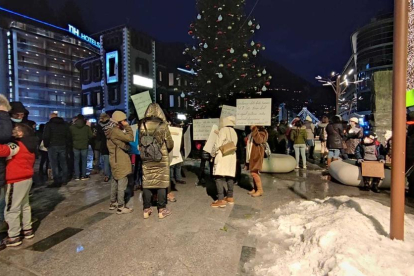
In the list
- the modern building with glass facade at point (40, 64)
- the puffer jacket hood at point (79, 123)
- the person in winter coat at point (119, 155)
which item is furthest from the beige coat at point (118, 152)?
the modern building with glass facade at point (40, 64)

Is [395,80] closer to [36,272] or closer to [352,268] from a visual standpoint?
Result: [352,268]

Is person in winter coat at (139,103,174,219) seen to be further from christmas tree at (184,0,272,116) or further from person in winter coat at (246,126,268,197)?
christmas tree at (184,0,272,116)

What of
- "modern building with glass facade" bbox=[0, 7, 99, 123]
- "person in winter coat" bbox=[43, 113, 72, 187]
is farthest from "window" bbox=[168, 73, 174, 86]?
"person in winter coat" bbox=[43, 113, 72, 187]

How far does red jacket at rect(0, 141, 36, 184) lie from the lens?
365 cm

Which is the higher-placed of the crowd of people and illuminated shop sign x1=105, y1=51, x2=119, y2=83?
illuminated shop sign x1=105, y1=51, x2=119, y2=83

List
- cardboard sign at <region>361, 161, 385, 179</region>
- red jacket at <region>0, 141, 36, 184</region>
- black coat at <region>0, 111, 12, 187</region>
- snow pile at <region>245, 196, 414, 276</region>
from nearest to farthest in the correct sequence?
1. snow pile at <region>245, 196, 414, 276</region>
2. black coat at <region>0, 111, 12, 187</region>
3. red jacket at <region>0, 141, 36, 184</region>
4. cardboard sign at <region>361, 161, 385, 179</region>


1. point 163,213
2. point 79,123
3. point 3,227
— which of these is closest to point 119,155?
point 163,213

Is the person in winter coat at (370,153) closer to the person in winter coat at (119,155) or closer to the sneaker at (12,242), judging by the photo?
the person in winter coat at (119,155)

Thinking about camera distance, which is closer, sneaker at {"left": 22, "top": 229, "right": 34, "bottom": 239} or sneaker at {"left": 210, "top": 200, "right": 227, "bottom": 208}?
sneaker at {"left": 22, "top": 229, "right": 34, "bottom": 239}

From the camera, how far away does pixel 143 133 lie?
465 cm

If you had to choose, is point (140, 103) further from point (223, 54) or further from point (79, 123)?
point (223, 54)

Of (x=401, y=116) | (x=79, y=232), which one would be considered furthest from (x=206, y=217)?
(x=401, y=116)

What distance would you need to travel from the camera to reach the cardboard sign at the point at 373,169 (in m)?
6.36

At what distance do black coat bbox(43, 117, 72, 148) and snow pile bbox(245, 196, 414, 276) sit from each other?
6.11 m
